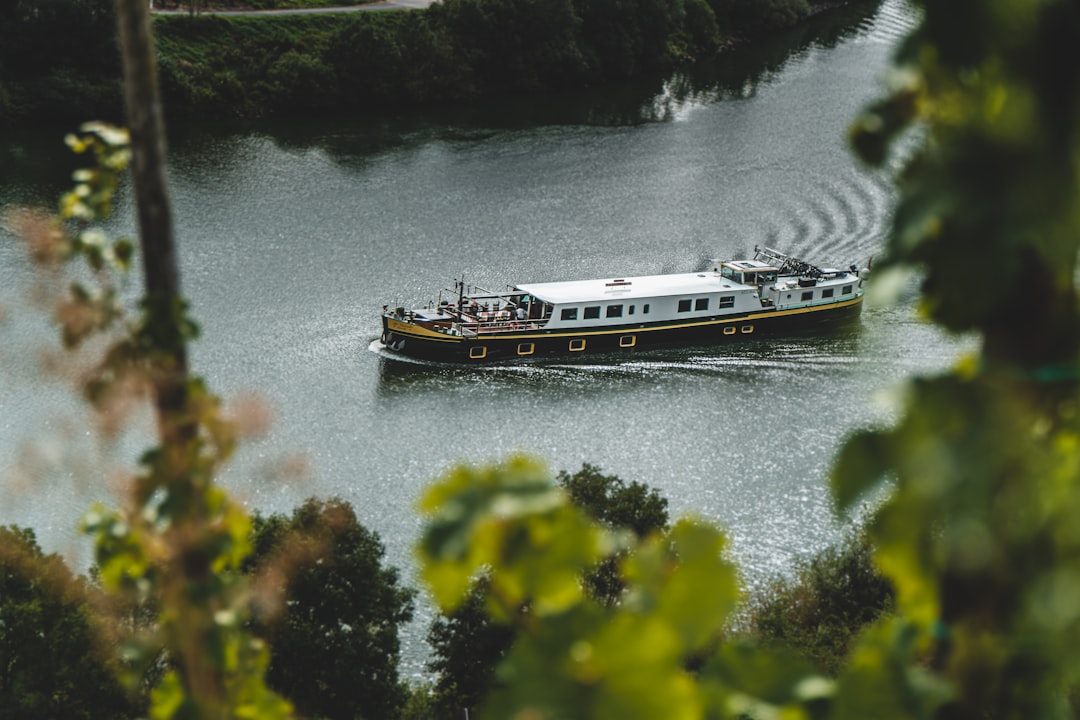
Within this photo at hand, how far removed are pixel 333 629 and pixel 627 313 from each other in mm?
19668

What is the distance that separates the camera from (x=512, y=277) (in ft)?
129

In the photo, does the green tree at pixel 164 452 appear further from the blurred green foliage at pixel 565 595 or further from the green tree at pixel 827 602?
the green tree at pixel 827 602

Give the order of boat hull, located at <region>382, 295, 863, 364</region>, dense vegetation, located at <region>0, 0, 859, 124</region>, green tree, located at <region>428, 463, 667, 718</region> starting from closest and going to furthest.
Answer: green tree, located at <region>428, 463, 667, 718</region> → boat hull, located at <region>382, 295, 863, 364</region> → dense vegetation, located at <region>0, 0, 859, 124</region>

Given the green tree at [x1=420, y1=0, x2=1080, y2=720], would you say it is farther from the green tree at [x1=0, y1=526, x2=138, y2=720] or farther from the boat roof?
the boat roof

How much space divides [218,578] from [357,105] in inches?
2100

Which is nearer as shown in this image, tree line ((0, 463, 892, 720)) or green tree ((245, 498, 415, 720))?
tree line ((0, 463, 892, 720))

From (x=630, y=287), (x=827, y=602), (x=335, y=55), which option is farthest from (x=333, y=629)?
(x=335, y=55)

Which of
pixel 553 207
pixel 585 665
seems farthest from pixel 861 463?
pixel 553 207

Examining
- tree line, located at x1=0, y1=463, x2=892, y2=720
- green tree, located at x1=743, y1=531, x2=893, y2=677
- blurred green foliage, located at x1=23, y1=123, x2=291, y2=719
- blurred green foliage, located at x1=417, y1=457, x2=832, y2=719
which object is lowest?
green tree, located at x1=743, y1=531, x2=893, y2=677

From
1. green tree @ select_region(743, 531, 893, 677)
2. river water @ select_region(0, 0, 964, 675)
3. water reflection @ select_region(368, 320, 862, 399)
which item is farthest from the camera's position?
water reflection @ select_region(368, 320, 862, 399)

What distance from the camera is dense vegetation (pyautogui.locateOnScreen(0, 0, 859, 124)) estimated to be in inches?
1948

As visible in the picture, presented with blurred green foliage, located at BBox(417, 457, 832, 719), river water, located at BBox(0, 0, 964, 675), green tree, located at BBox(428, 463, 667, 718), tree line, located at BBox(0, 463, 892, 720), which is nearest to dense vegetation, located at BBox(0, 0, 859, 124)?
river water, located at BBox(0, 0, 964, 675)

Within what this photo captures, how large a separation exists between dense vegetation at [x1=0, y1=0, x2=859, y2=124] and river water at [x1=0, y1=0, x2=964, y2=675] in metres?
1.88

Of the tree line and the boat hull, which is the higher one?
the tree line
